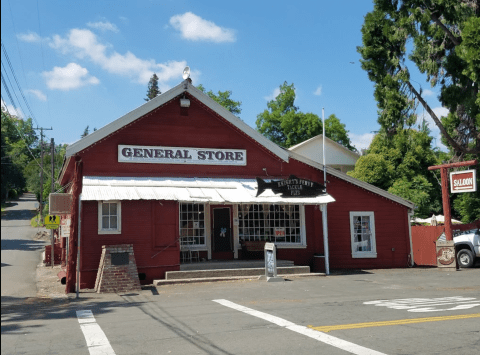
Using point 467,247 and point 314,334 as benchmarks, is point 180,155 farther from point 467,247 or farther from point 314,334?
point 467,247

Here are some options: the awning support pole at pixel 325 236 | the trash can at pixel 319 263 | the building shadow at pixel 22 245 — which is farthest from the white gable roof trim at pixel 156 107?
the building shadow at pixel 22 245

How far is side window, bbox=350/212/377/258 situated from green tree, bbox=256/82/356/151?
3545 cm

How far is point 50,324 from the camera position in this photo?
31.1ft

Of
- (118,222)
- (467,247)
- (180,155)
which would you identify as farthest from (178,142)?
(467,247)

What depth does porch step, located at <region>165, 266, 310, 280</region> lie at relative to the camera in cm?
1625

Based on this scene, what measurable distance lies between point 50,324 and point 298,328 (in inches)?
190

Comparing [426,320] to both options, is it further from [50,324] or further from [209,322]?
[50,324]

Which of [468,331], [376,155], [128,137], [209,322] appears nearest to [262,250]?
[128,137]

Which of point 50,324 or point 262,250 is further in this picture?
point 262,250

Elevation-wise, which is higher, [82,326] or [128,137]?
[128,137]

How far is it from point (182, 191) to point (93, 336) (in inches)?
356

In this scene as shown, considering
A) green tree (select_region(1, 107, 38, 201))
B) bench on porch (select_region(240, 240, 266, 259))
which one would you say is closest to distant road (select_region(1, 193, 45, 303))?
green tree (select_region(1, 107, 38, 201))

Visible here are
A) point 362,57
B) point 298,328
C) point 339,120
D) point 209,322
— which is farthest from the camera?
point 339,120

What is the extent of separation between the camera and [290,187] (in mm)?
18109
